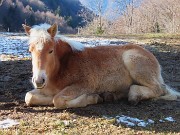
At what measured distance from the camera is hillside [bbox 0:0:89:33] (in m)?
85.9

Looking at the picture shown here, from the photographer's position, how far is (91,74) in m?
6.88

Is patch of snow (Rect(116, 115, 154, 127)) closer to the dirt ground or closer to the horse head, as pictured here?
the dirt ground

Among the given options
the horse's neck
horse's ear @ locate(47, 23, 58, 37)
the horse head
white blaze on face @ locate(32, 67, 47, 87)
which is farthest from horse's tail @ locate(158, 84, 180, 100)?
white blaze on face @ locate(32, 67, 47, 87)

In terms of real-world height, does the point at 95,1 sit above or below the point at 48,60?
above

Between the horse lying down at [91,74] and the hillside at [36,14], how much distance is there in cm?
4929

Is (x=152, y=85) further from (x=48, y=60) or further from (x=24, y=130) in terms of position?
(x=24, y=130)

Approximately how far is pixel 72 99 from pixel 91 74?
77 centimetres

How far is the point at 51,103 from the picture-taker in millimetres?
6496

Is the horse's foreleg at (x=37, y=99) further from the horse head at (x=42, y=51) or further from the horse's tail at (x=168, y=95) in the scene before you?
the horse's tail at (x=168, y=95)

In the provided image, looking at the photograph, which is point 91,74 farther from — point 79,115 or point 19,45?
point 19,45

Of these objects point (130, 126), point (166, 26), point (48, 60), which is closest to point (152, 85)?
point (130, 126)

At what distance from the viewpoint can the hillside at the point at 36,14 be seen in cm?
8594

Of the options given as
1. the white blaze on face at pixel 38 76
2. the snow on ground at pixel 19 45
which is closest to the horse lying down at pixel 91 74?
the white blaze on face at pixel 38 76

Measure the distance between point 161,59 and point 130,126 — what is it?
26.2ft
